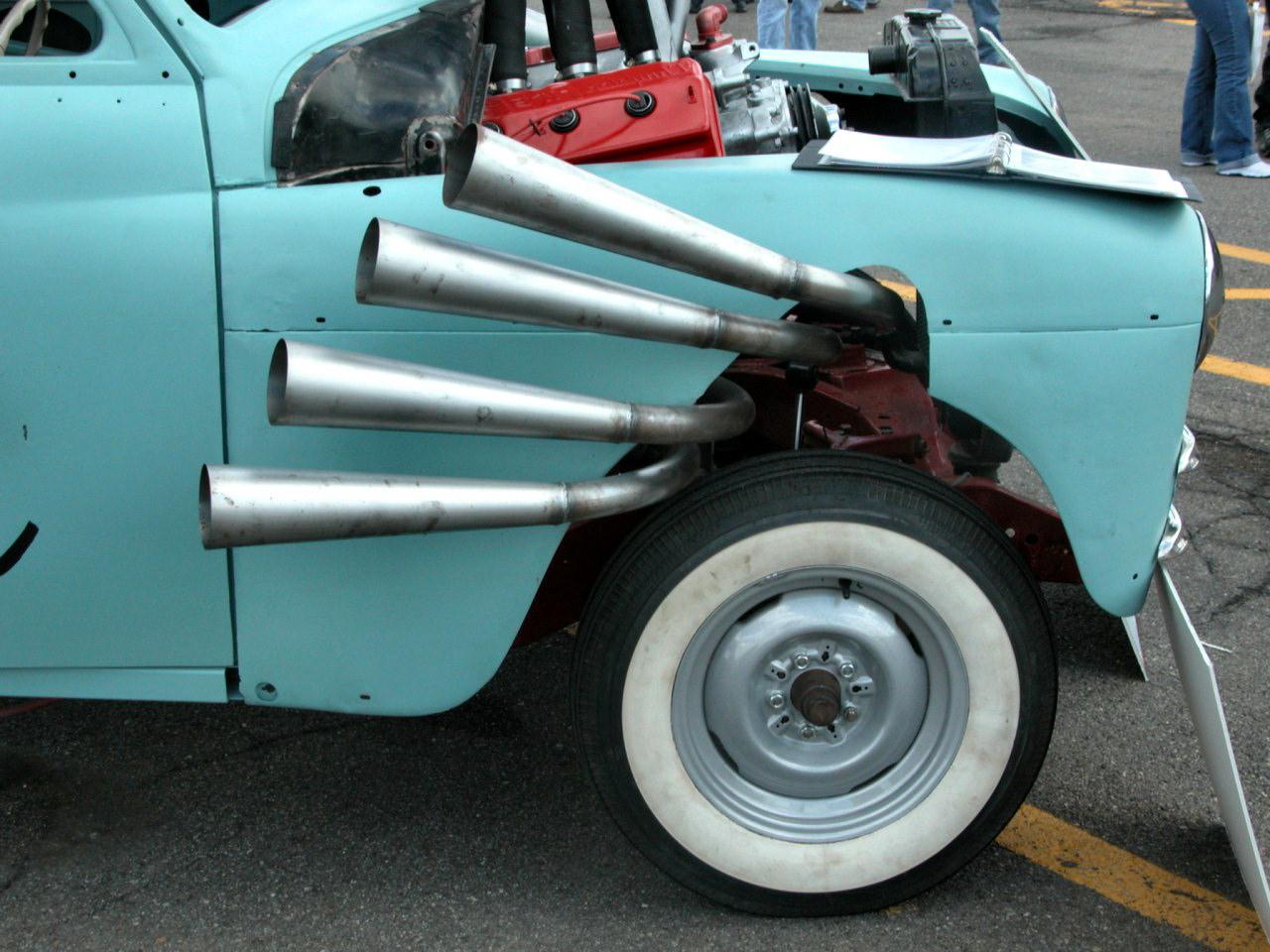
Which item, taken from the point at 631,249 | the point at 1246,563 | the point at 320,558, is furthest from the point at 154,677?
the point at 1246,563

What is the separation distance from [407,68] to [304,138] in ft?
0.77

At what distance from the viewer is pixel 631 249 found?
77.9 inches

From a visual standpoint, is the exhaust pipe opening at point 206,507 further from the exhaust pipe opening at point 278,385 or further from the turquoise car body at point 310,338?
the turquoise car body at point 310,338

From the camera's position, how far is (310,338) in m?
2.10

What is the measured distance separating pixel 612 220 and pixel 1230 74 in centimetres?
671

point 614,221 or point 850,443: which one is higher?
point 614,221

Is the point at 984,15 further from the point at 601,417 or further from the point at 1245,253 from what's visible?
the point at 601,417


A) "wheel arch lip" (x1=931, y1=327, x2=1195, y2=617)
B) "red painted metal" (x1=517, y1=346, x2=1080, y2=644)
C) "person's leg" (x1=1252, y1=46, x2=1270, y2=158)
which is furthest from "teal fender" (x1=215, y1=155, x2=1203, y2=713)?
"person's leg" (x1=1252, y1=46, x2=1270, y2=158)

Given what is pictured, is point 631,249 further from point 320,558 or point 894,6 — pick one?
point 894,6

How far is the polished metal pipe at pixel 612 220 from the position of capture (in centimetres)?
181

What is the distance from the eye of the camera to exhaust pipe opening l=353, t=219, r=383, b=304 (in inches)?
72.0

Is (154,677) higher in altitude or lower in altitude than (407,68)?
lower

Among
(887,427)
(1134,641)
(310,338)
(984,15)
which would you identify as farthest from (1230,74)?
(310,338)

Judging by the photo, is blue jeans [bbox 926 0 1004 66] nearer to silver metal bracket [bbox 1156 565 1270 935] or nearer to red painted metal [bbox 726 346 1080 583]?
red painted metal [bbox 726 346 1080 583]
